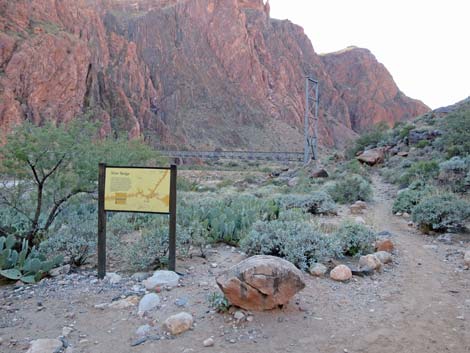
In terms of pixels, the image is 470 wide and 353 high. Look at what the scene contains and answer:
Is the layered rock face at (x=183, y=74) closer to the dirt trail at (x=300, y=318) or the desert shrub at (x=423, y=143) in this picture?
the desert shrub at (x=423, y=143)

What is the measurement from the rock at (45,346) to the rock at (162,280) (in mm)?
1389

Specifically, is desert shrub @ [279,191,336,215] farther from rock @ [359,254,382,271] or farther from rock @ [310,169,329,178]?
rock @ [310,169,329,178]

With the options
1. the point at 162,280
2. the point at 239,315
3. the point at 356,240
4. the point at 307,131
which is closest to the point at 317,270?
the point at 356,240

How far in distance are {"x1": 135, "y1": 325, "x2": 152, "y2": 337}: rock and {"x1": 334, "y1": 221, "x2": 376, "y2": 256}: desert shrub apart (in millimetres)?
3322

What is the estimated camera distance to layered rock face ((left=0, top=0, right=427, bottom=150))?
153ft

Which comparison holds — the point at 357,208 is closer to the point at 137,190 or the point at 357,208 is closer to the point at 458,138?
Answer: the point at 137,190

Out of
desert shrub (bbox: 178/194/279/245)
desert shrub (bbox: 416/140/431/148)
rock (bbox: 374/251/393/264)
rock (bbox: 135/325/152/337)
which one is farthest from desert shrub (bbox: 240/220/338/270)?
desert shrub (bbox: 416/140/431/148)

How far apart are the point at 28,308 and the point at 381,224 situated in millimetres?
7112

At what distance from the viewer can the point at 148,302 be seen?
4641 millimetres

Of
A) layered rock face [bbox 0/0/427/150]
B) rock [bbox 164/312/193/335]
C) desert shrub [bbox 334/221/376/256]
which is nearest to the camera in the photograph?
rock [bbox 164/312/193/335]

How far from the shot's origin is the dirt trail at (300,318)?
3807 millimetres

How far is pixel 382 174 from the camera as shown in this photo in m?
18.7

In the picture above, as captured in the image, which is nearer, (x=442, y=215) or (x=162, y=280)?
(x=162, y=280)

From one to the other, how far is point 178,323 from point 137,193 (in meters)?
1.90
